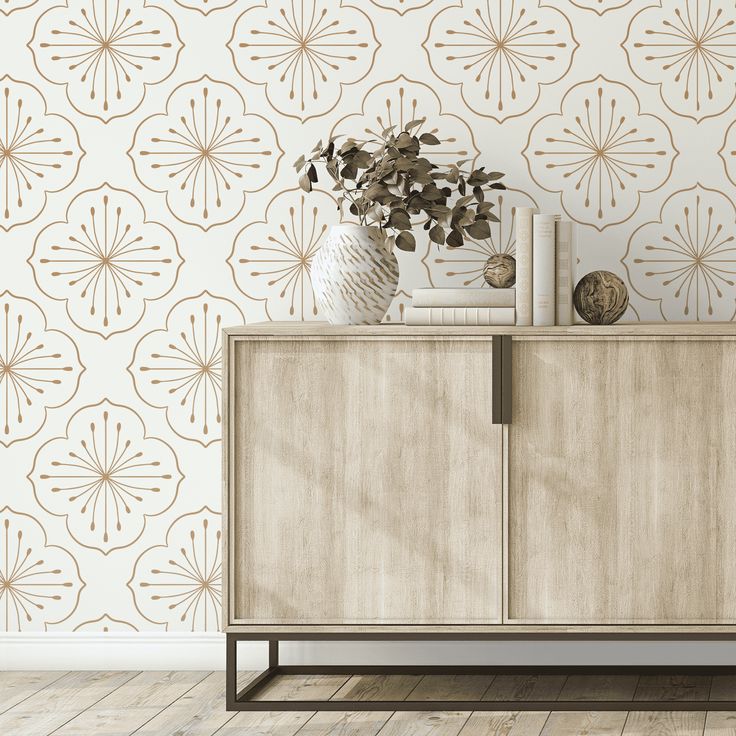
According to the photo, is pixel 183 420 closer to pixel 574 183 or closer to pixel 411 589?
pixel 411 589

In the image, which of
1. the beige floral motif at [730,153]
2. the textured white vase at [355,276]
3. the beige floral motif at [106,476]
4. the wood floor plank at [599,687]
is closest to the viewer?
the textured white vase at [355,276]

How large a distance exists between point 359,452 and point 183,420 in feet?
2.13

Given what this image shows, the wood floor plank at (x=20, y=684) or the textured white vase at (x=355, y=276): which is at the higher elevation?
the textured white vase at (x=355, y=276)

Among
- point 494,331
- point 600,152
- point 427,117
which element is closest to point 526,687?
point 494,331

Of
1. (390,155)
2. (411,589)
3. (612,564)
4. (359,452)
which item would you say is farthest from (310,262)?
(612,564)

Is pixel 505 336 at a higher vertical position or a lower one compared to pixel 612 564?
higher

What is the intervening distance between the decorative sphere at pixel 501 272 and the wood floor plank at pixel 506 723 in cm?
102

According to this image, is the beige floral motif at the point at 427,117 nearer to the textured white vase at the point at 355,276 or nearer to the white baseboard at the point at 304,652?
the textured white vase at the point at 355,276

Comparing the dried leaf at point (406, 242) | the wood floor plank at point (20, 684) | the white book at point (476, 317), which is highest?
the dried leaf at point (406, 242)

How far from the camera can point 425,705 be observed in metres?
2.40

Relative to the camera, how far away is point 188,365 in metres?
2.76

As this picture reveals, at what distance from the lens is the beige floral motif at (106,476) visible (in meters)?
2.76

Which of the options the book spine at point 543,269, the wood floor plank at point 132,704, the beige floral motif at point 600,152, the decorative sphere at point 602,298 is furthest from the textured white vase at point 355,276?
the wood floor plank at point 132,704

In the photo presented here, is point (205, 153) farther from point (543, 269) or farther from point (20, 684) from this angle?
point (20, 684)
